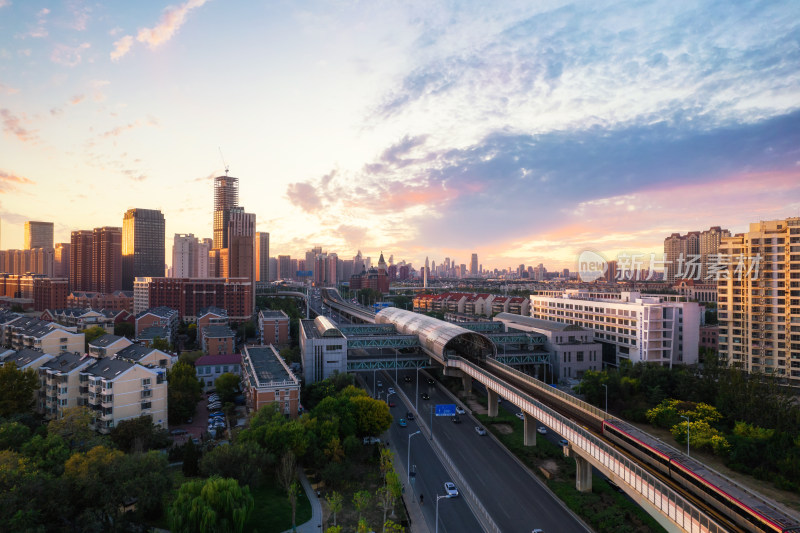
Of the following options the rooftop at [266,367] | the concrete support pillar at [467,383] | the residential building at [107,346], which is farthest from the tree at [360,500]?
the residential building at [107,346]

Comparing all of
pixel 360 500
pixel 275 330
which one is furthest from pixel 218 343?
pixel 360 500

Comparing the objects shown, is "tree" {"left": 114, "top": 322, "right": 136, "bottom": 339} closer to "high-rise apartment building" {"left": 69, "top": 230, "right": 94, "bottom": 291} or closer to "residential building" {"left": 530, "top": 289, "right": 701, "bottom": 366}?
"high-rise apartment building" {"left": 69, "top": 230, "right": 94, "bottom": 291}

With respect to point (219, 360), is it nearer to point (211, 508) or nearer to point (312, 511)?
point (312, 511)

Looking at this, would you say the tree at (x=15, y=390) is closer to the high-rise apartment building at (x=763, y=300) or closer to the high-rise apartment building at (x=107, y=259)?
the high-rise apartment building at (x=763, y=300)

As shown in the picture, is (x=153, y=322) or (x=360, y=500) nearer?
(x=360, y=500)

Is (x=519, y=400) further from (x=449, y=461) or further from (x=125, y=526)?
(x=125, y=526)

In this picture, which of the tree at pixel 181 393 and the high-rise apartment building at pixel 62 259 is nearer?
the tree at pixel 181 393
